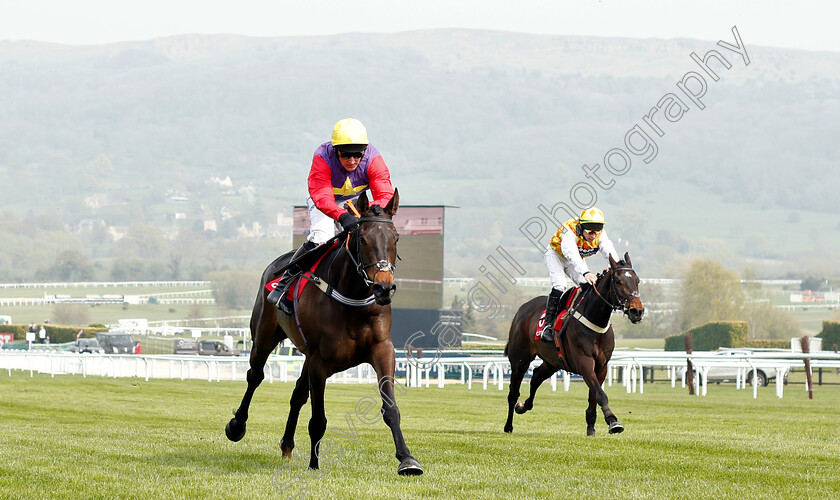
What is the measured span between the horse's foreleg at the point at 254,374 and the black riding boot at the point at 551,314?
4.07 metres

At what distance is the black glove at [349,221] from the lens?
272 inches

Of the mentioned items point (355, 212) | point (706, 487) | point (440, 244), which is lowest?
point (706, 487)

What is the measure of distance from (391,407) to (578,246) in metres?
5.58

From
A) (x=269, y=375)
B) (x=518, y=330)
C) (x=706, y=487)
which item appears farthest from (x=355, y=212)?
(x=269, y=375)

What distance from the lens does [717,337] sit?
56.0 meters

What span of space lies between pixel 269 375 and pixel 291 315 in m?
22.1

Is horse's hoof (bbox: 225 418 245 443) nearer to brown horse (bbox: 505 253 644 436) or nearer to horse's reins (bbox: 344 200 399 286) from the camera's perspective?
horse's reins (bbox: 344 200 399 286)

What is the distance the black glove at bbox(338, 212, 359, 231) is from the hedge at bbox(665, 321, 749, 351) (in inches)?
1928

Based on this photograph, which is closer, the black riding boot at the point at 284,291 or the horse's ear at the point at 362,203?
the horse's ear at the point at 362,203

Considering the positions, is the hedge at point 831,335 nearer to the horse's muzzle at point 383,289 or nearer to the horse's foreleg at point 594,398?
the horse's foreleg at point 594,398

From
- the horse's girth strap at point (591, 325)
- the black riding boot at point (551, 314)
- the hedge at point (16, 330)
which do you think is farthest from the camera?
the hedge at point (16, 330)

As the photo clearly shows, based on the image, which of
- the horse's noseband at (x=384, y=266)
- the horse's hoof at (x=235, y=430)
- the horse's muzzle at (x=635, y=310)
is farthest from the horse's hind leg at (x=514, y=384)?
the horse's noseband at (x=384, y=266)

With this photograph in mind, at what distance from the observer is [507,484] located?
6.64m

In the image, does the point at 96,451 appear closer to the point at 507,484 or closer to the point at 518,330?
the point at 507,484
